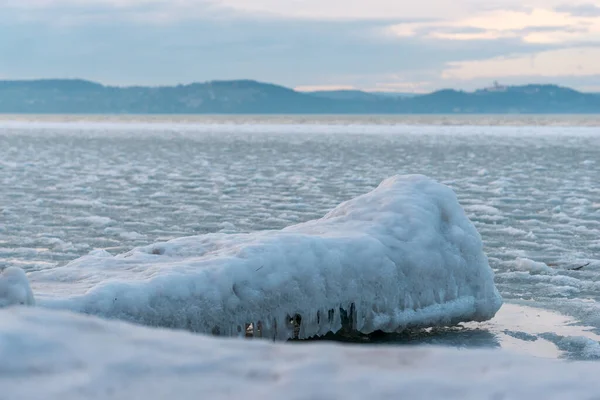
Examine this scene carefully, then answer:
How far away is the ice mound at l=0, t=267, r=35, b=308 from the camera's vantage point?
3910 millimetres

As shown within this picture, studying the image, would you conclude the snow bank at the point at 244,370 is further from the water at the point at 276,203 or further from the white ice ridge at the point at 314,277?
the water at the point at 276,203

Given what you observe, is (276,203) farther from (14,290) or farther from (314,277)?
(14,290)

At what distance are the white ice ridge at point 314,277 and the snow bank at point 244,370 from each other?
1.88 m

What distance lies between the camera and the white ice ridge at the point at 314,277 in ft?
15.4

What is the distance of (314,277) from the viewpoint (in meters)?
5.12

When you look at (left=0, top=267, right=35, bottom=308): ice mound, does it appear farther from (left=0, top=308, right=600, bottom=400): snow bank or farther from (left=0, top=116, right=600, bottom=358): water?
(left=0, top=116, right=600, bottom=358): water

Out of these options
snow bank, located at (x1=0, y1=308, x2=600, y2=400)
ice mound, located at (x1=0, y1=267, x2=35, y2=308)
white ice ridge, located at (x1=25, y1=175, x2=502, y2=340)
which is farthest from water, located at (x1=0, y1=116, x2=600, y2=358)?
snow bank, located at (x1=0, y1=308, x2=600, y2=400)

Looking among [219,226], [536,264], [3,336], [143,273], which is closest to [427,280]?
[143,273]

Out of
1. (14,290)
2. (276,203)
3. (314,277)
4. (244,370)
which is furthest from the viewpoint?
(276,203)

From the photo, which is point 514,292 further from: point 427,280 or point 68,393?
point 68,393

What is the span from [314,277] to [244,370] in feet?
8.93

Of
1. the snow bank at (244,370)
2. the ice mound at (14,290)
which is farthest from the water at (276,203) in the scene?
the snow bank at (244,370)

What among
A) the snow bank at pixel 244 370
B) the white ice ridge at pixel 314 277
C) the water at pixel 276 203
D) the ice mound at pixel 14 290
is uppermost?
the snow bank at pixel 244 370

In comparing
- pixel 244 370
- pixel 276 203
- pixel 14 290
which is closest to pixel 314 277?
pixel 14 290
